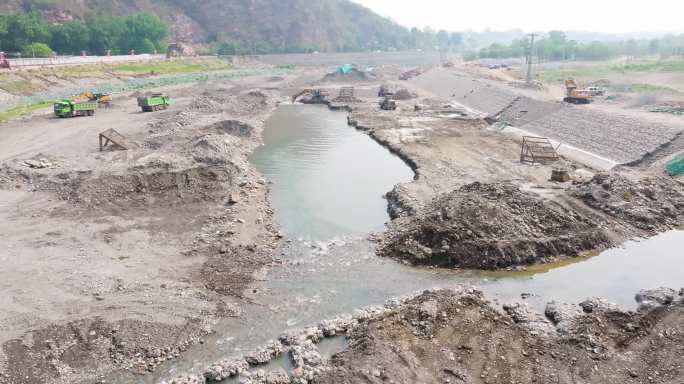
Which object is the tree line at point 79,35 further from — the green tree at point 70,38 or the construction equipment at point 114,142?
the construction equipment at point 114,142

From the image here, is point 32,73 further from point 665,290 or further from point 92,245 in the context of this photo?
point 665,290

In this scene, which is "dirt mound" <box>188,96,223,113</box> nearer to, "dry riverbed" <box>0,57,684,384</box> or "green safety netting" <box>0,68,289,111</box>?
"dry riverbed" <box>0,57,684,384</box>

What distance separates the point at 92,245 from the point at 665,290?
21855 mm

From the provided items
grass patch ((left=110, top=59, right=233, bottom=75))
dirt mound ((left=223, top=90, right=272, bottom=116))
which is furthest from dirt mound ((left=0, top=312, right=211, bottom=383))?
grass patch ((left=110, top=59, right=233, bottom=75))

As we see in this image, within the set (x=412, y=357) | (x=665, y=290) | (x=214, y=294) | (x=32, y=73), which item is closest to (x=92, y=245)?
(x=214, y=294)

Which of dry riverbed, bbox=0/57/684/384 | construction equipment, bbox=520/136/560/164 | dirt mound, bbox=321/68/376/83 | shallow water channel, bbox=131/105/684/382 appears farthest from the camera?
dirt mound, bbox=321/68/376/83

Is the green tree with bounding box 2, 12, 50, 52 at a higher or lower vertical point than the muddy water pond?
higher

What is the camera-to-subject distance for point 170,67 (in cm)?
9575

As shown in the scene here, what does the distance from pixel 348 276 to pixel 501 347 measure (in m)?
6.68

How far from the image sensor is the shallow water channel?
15080mm

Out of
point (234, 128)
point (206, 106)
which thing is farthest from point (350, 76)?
point (234, 128)

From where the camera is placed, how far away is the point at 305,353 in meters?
13.4

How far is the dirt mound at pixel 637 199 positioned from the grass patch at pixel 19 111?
47.2 m

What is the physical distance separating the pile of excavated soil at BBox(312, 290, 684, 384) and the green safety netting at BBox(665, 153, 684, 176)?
16.1 metres
